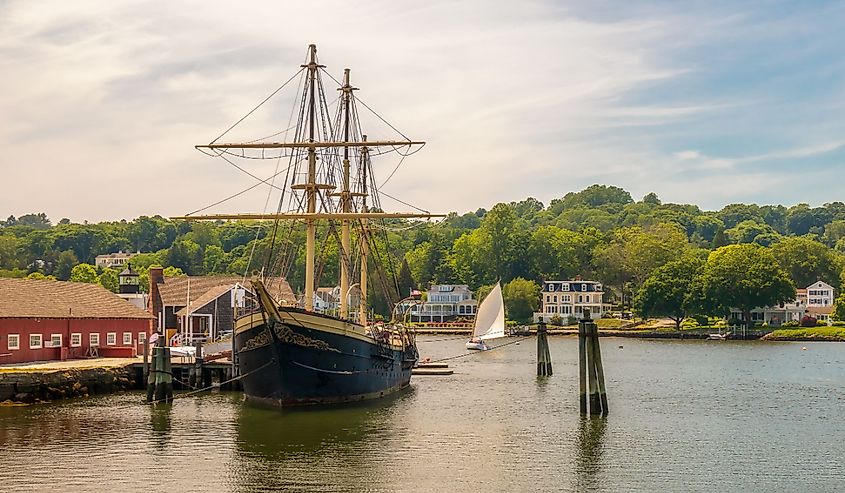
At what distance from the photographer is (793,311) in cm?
15125

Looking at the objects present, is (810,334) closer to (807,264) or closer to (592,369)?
(807,264)

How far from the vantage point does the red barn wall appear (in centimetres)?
5078

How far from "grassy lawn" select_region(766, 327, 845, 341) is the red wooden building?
93.1m

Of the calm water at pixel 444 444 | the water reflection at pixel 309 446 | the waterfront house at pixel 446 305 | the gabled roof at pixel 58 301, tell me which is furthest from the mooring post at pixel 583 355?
the waterfront house at pixel 446 305

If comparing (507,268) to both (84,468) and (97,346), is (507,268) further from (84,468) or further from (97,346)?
(84,468)

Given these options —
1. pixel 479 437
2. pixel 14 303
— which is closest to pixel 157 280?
pixel 14 303

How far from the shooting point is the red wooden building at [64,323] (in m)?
51.4

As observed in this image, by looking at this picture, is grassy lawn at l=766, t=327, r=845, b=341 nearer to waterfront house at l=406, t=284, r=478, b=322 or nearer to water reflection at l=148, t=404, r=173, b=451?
waterfront house at l=406, t=284, r=478, b=322

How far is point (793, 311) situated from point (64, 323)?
11870cm

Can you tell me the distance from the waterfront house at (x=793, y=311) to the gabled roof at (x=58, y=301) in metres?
105

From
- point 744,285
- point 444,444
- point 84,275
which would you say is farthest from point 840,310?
point 444,444

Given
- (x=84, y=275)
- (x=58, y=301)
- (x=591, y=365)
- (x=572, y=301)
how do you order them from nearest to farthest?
1. (x=591, y=365)
2. (x=58, y=301)
3. (x=84, y=275)
4. (x=572, y=301)

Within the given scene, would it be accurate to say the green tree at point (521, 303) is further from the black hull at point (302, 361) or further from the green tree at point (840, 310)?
the black hull at point (302, 361)

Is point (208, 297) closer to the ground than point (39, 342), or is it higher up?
higher up
